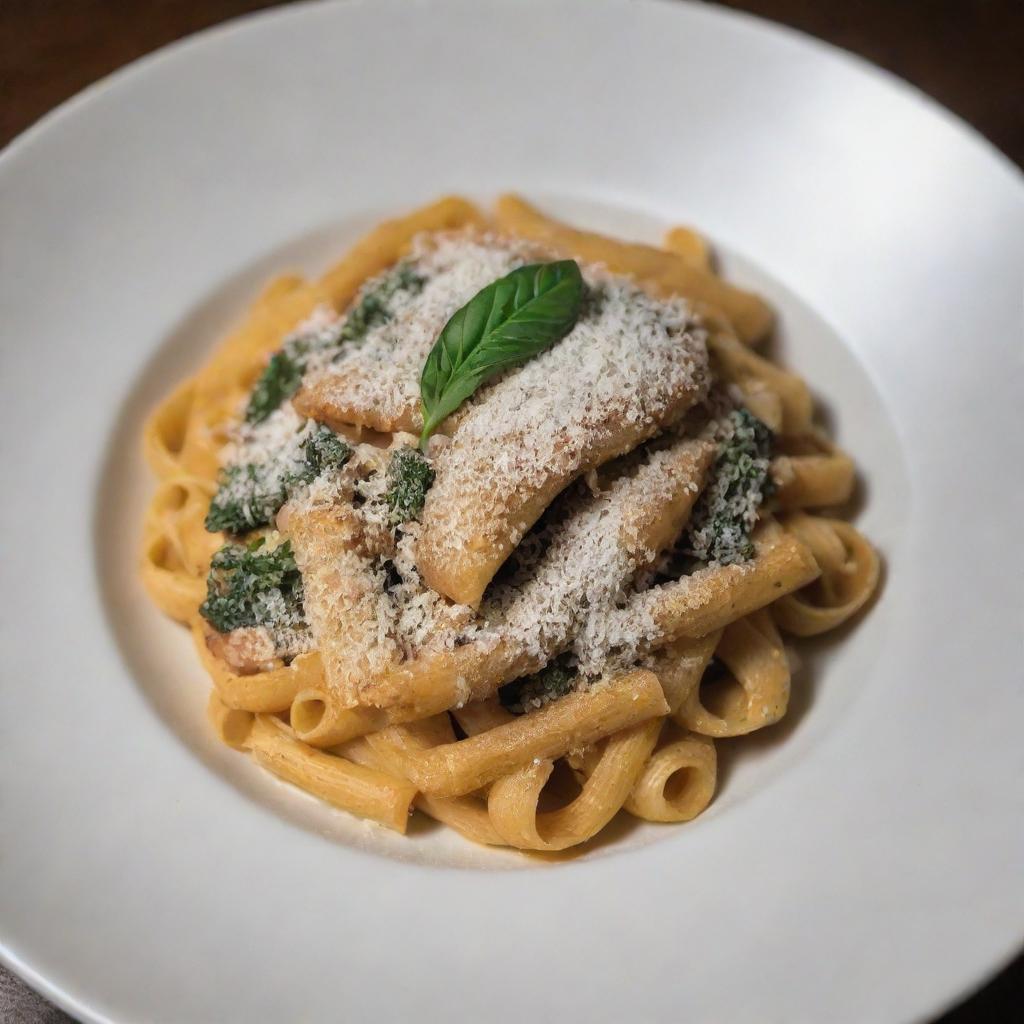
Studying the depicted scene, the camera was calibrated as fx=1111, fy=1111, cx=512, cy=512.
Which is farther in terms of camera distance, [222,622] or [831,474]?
[831,474]

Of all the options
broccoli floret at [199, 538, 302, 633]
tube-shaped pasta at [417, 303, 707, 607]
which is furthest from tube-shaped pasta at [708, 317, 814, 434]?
broccoli floret at [199, 538, 302, 633]

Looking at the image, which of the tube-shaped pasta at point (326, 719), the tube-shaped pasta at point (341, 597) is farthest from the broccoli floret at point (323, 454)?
the tube-shaped pasta at point (326, 719)

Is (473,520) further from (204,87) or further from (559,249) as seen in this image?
(204,87)

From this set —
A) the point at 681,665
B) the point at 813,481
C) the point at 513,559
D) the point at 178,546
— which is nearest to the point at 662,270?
the point at 813,481

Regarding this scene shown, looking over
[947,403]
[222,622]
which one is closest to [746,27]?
[947,403]

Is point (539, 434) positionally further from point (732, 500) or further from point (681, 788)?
point (681, 788)

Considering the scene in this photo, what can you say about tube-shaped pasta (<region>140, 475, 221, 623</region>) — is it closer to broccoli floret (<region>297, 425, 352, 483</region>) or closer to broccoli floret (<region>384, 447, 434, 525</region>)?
broccoli floret (<region>297, 425, 352, 483</region>)
